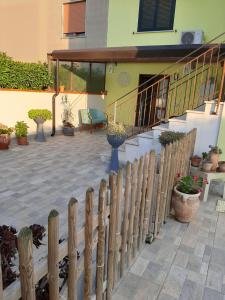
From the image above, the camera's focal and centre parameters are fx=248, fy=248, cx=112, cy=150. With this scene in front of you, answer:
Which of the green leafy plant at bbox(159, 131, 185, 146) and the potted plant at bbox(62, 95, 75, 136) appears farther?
the potted plant at bbox(62, 95, 75, 136)

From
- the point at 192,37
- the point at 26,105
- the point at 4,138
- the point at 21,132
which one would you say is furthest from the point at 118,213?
the point at 192,37

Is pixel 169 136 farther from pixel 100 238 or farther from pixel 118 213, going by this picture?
pixel 100 238

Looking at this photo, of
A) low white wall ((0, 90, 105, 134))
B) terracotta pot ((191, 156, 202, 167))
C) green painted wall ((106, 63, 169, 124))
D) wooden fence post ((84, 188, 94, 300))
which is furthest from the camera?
green painted wall ((106, 63, 169, 124))

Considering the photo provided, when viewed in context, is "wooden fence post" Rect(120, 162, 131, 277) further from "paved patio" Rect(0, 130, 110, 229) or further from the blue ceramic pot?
the blue ceramic pot

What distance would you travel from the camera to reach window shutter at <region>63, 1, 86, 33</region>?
1166 cm

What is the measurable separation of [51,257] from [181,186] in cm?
269

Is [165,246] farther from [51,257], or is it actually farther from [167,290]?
[51,257]

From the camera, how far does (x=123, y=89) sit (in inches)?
448

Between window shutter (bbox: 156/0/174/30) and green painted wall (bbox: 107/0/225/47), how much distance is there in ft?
0.65

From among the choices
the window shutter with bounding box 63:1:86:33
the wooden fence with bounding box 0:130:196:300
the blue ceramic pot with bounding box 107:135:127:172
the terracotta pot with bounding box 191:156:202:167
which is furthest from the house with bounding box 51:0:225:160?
the wooden fence with bounding box 0:130:196:300

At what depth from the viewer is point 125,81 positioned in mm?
11227

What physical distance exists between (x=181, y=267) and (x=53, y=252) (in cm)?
186

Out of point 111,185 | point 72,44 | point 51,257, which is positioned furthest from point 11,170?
point 72,44

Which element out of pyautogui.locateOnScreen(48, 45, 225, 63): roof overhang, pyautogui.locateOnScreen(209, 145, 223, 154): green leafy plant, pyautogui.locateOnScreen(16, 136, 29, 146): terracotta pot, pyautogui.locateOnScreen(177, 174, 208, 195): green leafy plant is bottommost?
pyautogui.locateOnScreen(16, 136, 29, 146): terracotta pot
